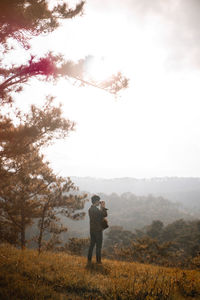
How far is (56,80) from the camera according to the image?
21.0 feet

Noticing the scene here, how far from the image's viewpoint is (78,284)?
385 cm

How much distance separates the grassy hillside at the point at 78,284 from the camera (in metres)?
3.35

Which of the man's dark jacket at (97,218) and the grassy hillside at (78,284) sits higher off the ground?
the man's dark jacket at (97,218)

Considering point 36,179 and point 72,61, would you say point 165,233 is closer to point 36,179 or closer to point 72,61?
point 36,179

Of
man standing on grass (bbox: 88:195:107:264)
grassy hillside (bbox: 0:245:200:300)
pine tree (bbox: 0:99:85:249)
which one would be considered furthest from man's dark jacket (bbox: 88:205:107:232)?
pine tree (bbox: 0:99:85:249)

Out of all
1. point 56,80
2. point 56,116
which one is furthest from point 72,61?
point 56,116

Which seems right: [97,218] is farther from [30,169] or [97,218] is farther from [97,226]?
[30,169]

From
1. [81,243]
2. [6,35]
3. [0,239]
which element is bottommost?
[81,243]

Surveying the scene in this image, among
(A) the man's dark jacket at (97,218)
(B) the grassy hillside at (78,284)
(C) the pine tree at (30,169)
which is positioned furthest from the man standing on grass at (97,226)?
(C) the pine tree at (30,169)

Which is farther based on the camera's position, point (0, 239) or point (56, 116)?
point (0, 239)

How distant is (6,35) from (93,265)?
276 inches

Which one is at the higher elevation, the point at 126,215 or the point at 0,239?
the point at 0,239

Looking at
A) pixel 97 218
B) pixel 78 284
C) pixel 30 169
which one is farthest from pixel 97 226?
pixel 30 169

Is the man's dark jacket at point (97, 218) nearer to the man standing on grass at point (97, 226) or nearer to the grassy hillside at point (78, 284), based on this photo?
the man standing on grass at point (97, 226)
